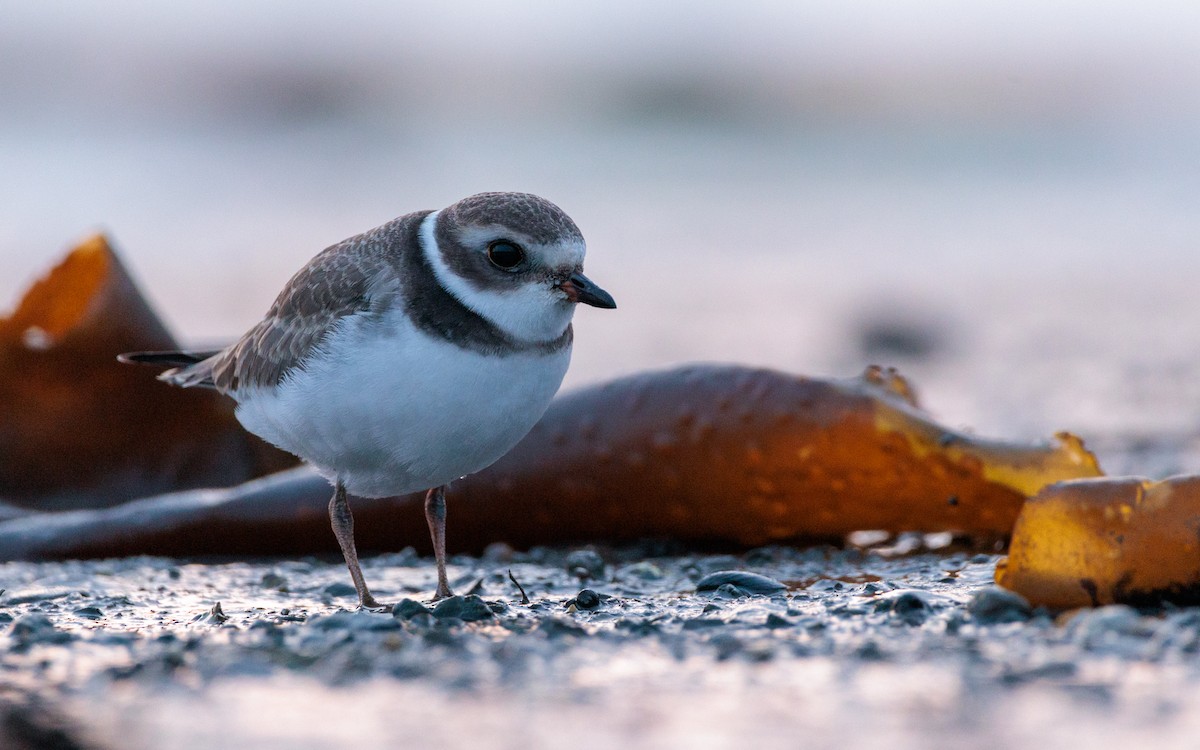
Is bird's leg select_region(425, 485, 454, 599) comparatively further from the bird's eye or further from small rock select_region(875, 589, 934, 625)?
small rock select_region(875, 589, 934, 625)

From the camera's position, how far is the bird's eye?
3.34 meters

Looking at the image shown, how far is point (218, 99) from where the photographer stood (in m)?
22.1

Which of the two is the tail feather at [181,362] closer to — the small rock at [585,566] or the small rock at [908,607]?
the small rock at [585,566]

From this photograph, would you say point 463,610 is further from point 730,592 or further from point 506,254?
point 506,254

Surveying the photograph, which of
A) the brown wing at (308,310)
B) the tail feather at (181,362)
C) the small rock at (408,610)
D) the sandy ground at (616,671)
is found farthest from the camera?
the tail feather at (181,362)

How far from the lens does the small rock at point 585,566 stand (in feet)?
13.1

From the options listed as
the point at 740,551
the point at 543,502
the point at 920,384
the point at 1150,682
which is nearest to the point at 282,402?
the point at 543,502

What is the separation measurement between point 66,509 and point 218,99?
18.5 metres

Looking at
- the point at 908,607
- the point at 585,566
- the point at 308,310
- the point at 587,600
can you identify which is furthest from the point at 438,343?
the point at 908,607

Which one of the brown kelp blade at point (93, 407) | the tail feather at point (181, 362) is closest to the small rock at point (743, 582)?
the tail feather at point (181, 362)

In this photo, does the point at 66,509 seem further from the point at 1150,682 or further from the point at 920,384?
the point at 920,384

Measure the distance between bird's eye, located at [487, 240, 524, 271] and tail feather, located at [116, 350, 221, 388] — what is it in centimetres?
146

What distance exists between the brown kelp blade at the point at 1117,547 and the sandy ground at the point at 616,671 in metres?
0.08

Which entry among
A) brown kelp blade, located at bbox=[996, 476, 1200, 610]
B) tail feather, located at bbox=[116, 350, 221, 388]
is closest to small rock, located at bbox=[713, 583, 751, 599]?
brown kelp blade, located at bbox=[996, 476, 1200, 610]
